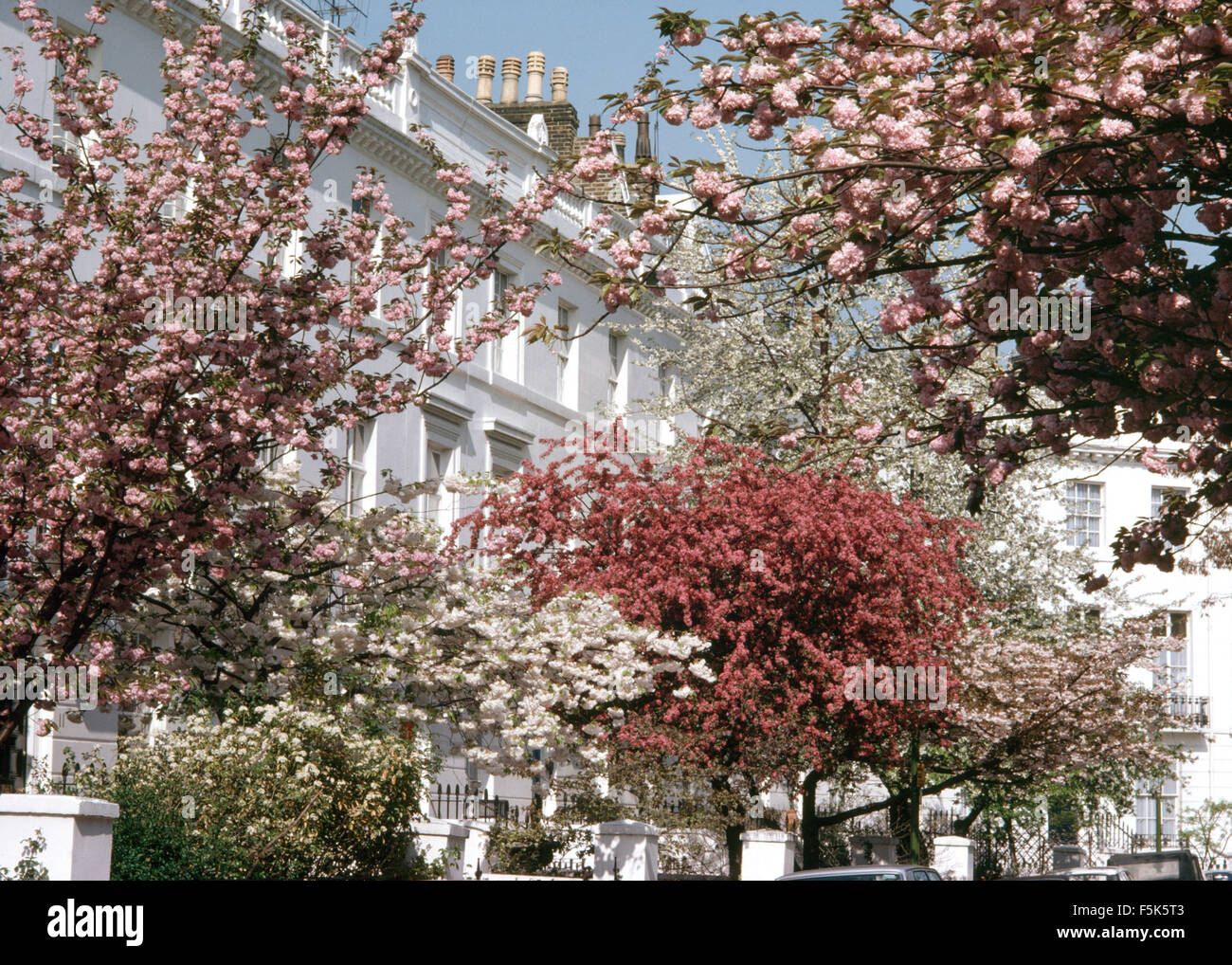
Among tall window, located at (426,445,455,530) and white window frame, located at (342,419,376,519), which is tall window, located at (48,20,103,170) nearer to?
white window frame, located at (342,419,376,519)

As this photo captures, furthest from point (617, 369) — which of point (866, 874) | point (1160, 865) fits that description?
point (866, 874)

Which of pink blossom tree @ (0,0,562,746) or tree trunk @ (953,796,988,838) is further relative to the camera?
tree trunk @ (953,796,988,838)

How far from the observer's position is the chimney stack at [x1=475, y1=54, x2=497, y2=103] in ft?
114

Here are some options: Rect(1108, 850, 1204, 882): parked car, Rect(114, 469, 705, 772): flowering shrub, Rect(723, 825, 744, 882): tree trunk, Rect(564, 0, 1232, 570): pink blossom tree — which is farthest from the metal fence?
Rect(564, 0, 1232, 570): pink blossom tree

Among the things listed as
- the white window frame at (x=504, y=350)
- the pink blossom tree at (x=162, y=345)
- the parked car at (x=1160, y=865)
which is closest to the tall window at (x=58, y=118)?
the pink blossom tree at (x=162, y=345)

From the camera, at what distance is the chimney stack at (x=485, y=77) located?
3488cm

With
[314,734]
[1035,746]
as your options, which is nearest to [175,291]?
[314,734]

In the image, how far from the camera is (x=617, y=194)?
114 ft

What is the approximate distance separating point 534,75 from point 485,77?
116 cm

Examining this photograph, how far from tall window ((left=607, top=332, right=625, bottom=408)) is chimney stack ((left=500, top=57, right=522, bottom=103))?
6043 mm

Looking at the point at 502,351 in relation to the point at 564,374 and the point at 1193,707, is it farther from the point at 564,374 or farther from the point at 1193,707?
the point at 1193,707

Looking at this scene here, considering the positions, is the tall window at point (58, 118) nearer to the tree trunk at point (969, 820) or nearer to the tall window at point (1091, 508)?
the tree trunk at point (969, 820)

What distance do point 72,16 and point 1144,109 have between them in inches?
621
